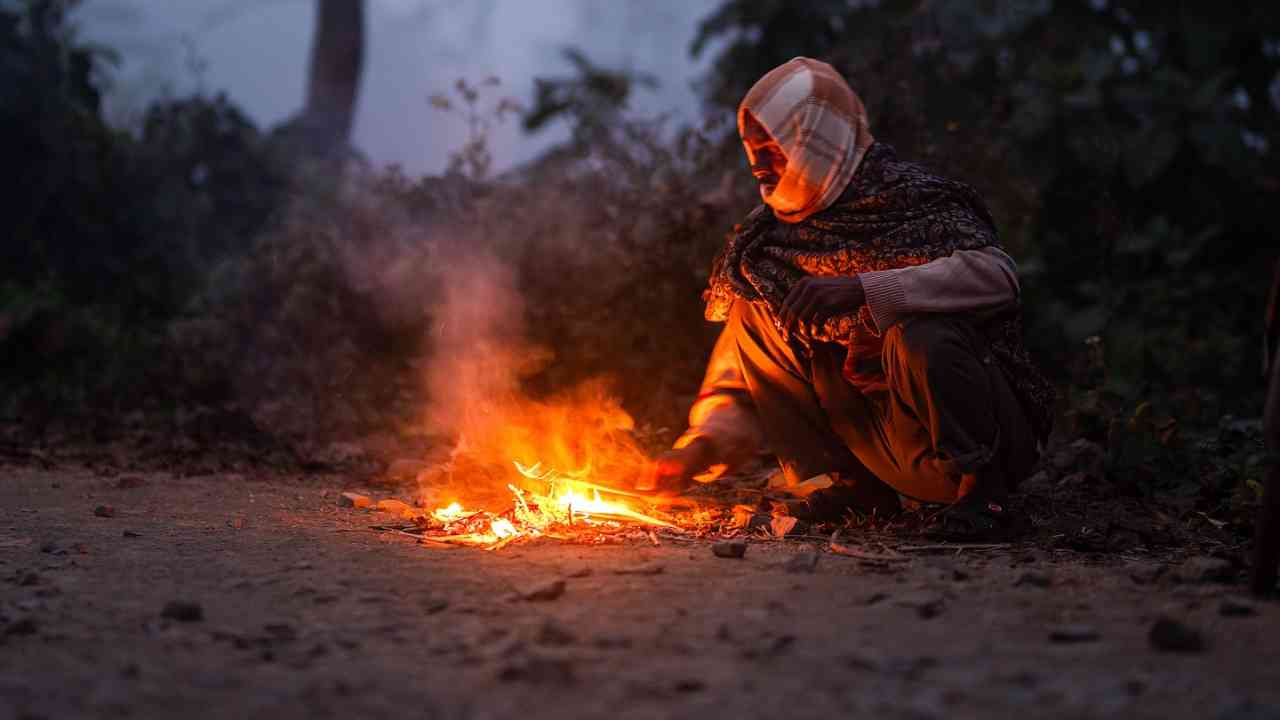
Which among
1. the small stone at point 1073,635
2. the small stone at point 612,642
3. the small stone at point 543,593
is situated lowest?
the small stone at point 612,642

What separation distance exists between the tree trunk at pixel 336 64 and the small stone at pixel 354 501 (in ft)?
30.5

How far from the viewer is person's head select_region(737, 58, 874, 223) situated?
358cm

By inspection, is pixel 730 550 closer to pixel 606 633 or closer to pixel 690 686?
pixel 606 633

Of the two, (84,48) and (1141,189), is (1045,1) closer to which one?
(1141,189)

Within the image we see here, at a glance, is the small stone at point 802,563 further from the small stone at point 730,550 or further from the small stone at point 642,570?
the small stone at point 642,570

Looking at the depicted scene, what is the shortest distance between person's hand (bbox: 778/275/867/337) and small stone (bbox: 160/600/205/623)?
1.92m

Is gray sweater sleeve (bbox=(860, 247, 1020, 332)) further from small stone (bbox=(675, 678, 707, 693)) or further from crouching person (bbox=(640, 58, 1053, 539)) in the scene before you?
small stone (bbox=(675, 678, 707, 693))

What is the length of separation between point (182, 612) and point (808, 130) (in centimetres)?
226

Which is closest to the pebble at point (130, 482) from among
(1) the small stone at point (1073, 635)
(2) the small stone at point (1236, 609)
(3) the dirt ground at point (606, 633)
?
(3) the dirt ground at point (606, 633)

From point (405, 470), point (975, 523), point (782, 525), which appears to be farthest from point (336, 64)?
point (975, 523)

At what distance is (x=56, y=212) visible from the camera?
891cm

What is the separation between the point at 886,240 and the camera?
3.55 meters

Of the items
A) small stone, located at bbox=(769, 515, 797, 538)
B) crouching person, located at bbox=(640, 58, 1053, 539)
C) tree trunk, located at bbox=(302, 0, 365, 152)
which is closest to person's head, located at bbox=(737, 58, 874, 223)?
crouching person, located at bbox=(640, 58, 1053, 539)

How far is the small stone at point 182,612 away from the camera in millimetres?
2514
